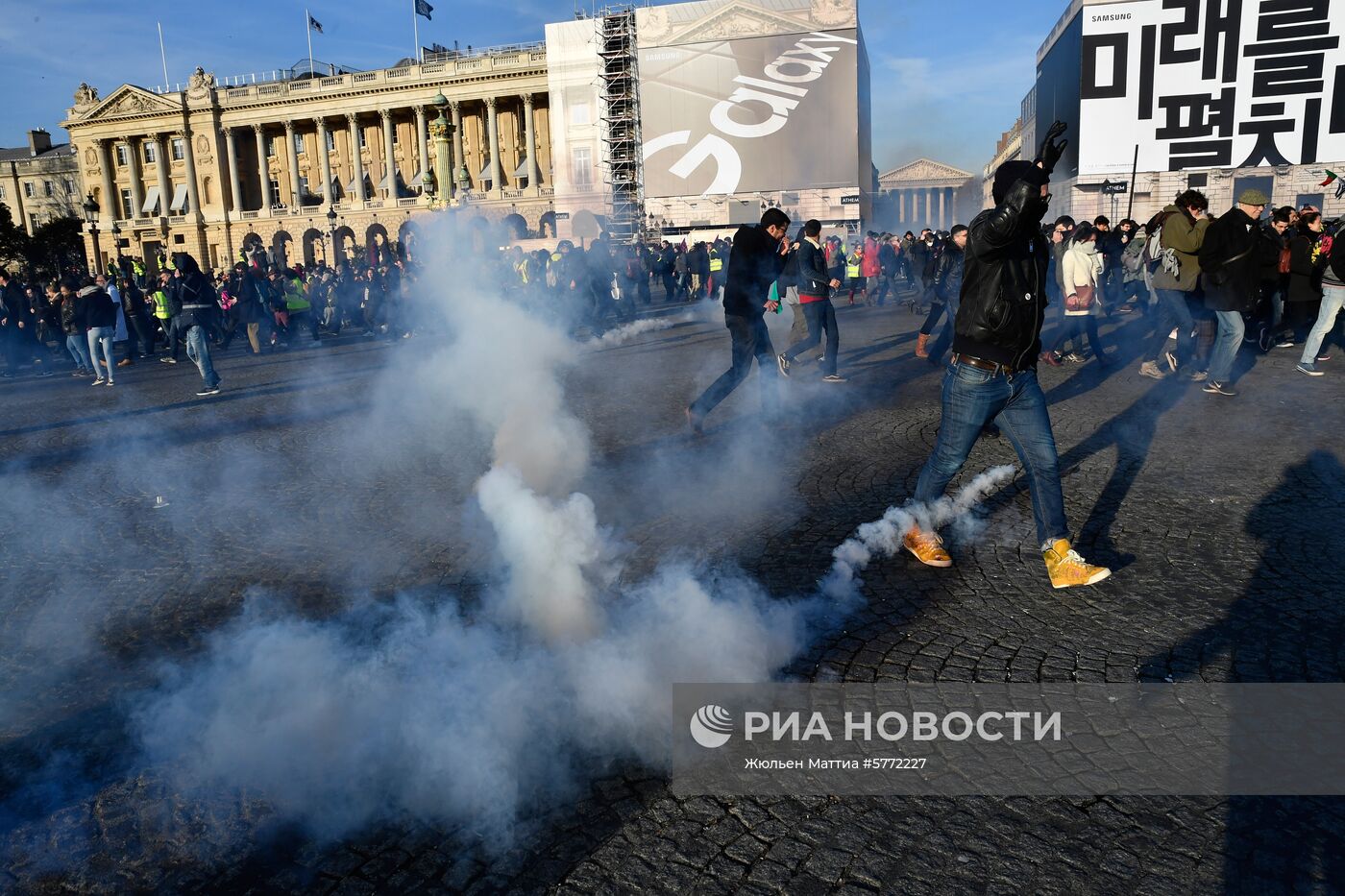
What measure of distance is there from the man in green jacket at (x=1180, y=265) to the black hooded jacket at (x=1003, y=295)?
16.6 ft

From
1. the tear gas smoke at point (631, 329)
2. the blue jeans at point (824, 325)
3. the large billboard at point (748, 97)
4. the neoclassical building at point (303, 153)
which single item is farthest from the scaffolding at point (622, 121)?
the blue jeans at point (824, 325)

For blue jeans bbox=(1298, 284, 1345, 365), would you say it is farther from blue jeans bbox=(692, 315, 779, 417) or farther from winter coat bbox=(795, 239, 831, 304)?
blue jeans bbox=(692, 315, 779, 417)

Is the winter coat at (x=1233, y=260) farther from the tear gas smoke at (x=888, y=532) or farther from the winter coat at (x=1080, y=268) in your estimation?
the tear gas smoke at (x=888, y=532)

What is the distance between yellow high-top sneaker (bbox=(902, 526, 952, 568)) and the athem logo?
1664 mm

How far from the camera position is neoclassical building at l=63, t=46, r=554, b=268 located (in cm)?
6181

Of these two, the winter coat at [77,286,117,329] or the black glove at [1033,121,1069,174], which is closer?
the black glove at [1033,121,1069,174]

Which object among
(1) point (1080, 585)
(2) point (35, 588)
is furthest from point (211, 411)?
(1) point (1080, 585)

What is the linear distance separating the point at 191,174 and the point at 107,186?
7.82 meters

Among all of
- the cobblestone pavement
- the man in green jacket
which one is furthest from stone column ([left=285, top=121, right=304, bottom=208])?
the man in green jacket

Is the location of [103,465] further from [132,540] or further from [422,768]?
[422,768]

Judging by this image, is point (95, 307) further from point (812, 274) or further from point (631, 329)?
point (812, 274)

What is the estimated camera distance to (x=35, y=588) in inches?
175

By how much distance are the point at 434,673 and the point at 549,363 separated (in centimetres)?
786

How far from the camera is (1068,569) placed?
152 inches
